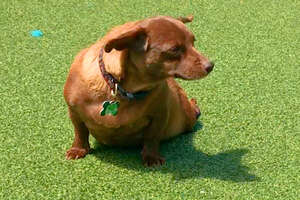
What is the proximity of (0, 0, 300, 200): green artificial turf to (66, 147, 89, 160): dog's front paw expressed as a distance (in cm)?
3

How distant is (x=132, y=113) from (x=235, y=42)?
1.82 meters

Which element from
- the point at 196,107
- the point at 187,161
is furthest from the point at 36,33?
the point at 187,161

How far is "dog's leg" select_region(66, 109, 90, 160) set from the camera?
293 cm

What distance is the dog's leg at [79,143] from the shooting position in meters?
2.93

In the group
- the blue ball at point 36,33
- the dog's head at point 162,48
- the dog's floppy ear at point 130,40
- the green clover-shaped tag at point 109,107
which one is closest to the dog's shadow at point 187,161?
the green clover-shaped tag at point 109,107

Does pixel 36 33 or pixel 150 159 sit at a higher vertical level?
pixel 36 33

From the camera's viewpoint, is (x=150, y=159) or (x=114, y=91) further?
(x=150, y=159)

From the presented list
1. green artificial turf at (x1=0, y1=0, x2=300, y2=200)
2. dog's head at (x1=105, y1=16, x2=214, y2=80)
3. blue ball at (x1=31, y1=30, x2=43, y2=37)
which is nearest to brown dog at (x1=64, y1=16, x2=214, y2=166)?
dog's head at (x1=105, y1=16, x2=214, y2=80)

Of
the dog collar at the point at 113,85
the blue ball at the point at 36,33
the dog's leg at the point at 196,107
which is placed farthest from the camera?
the blue ball at the point at 36,33

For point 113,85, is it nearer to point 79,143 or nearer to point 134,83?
point 134,83

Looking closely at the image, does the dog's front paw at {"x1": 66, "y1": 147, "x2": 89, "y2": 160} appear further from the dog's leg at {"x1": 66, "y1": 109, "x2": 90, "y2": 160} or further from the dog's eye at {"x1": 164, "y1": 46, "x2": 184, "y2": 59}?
the dog's eye at {"x1": 164, "y1": 46, "x2": 184, "y2": 59}

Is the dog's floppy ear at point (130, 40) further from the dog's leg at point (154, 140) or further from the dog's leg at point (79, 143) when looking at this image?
the dog's leg at point (79, 143)

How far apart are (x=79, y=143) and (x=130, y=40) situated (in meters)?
0.75

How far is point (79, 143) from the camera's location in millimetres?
2969
